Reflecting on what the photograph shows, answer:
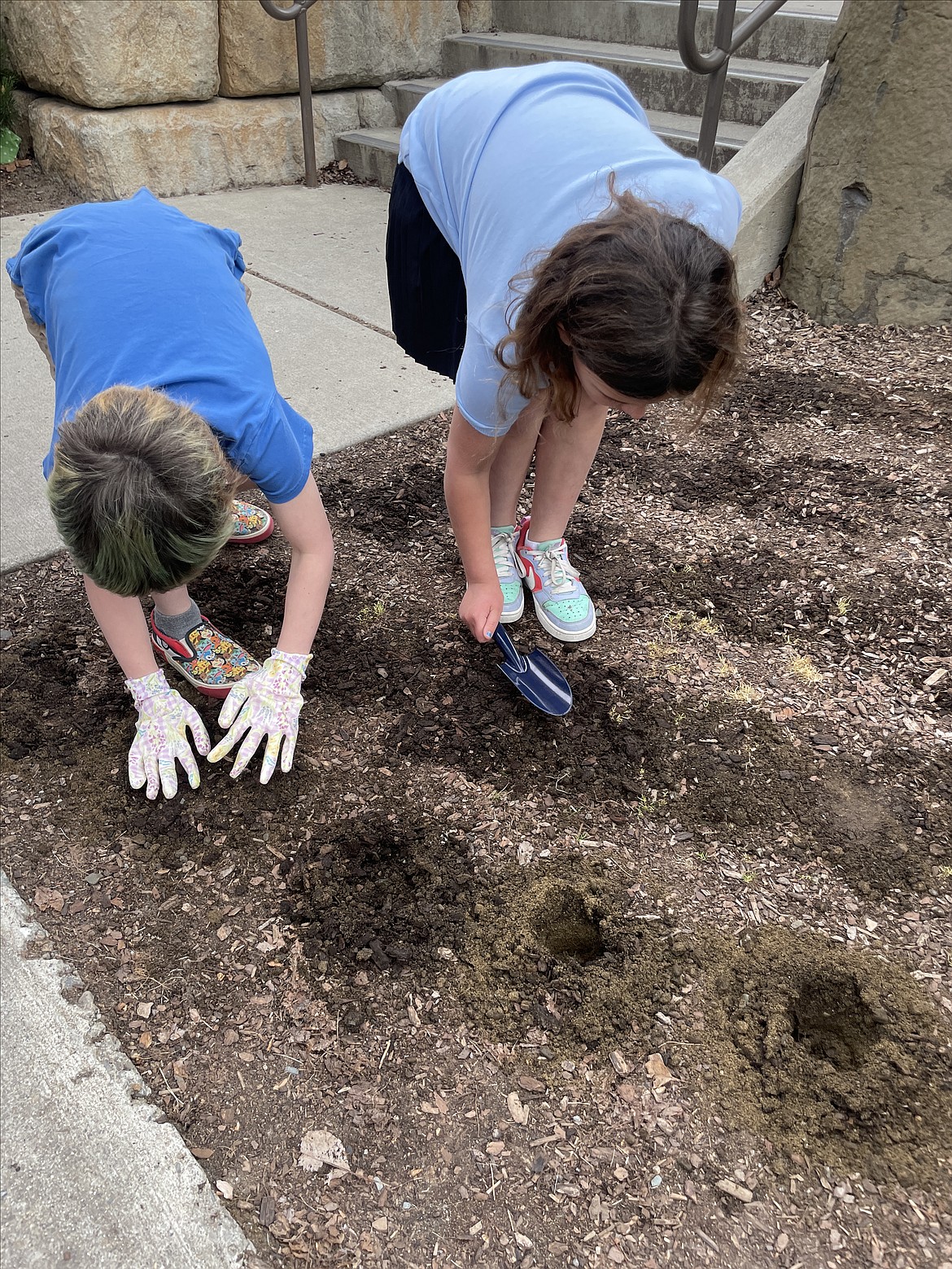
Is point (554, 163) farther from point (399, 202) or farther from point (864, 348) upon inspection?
point (864, 348)

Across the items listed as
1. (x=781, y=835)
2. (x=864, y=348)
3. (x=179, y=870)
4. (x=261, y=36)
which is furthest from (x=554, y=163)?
(x=261, y=36)

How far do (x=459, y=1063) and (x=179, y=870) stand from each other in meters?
0.63

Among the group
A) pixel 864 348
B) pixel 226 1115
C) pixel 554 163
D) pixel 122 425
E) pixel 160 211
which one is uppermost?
pixel 554 163

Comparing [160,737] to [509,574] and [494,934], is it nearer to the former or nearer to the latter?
[494,934]

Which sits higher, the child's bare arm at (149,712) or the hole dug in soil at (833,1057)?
the child's bare arm at (149,712)

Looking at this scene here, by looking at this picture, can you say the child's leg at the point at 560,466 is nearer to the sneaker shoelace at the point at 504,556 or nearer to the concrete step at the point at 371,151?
the sneaker shoelace at the point at 504,556

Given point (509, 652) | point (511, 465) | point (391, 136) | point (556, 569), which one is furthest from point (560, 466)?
point (391, 136)

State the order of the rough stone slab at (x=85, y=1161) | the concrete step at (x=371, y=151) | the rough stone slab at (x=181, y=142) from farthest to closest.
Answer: the concrete step at (x=371, y=151) → the rough stone slab at (x=181, y=142) → the rough stone slab at (x=85, y=1161)

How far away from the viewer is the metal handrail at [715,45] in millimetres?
3027

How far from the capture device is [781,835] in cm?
171

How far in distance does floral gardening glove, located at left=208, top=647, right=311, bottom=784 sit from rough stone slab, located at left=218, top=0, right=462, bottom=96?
13.2ft

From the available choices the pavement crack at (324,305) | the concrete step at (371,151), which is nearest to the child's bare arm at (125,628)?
the pavement crack at (324,305)

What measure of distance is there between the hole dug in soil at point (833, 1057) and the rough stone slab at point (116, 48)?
182 inches

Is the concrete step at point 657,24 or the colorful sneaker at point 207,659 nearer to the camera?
the colorful sneaker at point 207,659
